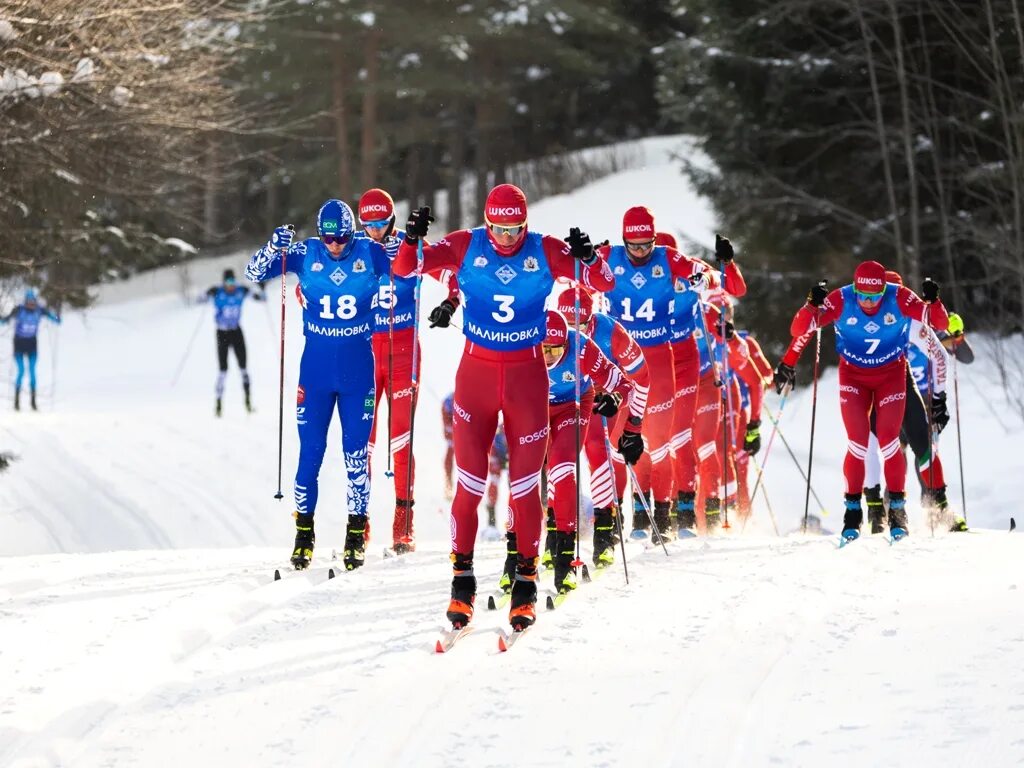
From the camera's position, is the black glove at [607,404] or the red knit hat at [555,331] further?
the red knit hat at [555,331]

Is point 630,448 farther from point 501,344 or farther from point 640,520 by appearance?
point 640,520

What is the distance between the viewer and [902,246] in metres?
20.8

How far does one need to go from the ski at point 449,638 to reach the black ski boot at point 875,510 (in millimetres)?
4882

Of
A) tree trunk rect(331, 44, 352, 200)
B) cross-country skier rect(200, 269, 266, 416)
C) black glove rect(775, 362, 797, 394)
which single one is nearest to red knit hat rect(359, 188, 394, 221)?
black glove rect(775, 362, 797, 394)

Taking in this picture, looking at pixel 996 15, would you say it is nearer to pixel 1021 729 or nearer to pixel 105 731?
pixel 1021 729

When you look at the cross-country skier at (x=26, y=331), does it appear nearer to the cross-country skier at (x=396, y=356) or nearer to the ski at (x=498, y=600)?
the cross-country skier at (x=396, y=356)

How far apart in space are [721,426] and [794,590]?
16.0 feet

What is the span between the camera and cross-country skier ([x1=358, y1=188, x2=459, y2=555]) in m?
10.0

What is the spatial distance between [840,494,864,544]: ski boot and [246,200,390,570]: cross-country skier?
3.39 metres

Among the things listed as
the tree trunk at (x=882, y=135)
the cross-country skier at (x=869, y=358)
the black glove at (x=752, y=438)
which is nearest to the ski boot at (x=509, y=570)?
the cross-country skier at (x=869, y=358)

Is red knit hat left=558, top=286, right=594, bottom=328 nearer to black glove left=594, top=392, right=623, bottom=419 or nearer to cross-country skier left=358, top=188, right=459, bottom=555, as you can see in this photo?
black glove left=594, top=392, right=623, bottom=419

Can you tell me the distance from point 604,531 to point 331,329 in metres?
2.18

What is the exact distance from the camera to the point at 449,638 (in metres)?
6.85

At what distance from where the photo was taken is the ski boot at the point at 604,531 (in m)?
9.16
